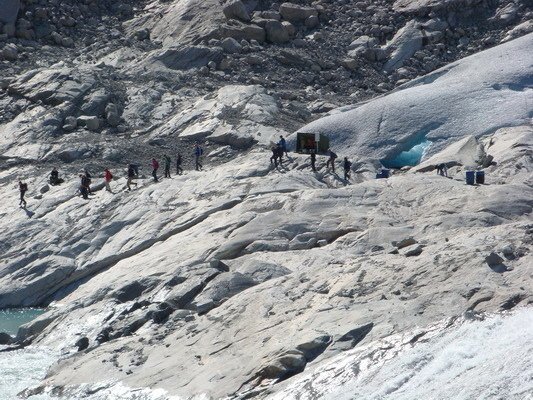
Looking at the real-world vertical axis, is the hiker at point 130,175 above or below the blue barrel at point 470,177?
below


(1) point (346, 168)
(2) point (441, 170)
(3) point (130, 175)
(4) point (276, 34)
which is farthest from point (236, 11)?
(2) point (441, 170)

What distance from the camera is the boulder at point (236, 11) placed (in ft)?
150

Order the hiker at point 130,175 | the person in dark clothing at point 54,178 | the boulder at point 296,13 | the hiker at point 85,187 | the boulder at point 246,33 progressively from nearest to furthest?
the hiker at point 130,175 < the hiker at point 85,187 < the person in dark clothing at point 54,178 < the boulder at point 246,33 < the boulder at point 296,13

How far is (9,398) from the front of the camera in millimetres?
21891

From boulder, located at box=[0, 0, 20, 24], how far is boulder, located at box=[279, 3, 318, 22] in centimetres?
1091

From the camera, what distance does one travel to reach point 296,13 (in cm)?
4641

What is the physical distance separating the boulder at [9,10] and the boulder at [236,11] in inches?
337

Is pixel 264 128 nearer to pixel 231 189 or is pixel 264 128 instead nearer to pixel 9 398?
pixel 231 189

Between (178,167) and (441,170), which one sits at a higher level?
(441,170)

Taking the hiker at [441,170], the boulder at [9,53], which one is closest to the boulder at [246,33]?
the boulder at [9,53]

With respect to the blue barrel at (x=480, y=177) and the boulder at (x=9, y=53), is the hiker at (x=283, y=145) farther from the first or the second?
the boulder at (x=9, y=53)

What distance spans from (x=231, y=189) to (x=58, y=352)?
7.95 meters

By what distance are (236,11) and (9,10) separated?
9.36m

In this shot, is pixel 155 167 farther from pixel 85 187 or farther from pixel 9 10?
pixel 9 10
